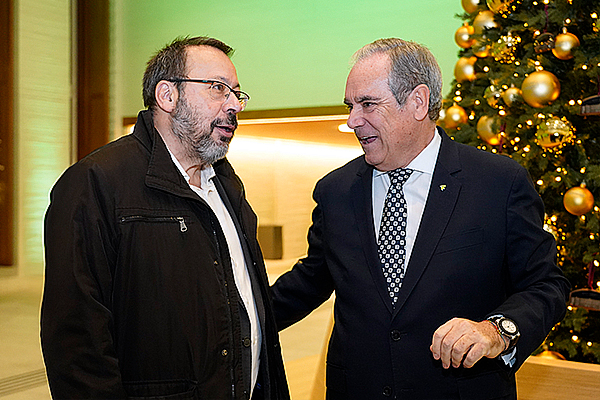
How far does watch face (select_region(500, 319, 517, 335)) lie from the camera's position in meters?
1.57

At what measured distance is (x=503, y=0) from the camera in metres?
3.70

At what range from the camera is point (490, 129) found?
3705 mm

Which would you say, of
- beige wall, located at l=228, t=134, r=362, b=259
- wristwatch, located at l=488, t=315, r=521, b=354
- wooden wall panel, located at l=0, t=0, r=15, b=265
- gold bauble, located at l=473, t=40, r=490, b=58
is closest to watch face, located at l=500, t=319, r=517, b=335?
wristwatch, located at l=488, t=315, r=521, b=354

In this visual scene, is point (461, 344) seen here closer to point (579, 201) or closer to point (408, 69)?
point (408, 69)

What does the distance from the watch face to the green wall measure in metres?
3.65

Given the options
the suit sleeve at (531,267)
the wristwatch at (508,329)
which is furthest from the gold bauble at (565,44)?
the wristwatch at (508,329)

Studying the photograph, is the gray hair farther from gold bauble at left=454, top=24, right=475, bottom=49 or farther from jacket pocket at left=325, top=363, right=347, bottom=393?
gold bauble at left=454, top=24, right=475, bottom=49

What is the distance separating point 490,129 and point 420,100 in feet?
6.29

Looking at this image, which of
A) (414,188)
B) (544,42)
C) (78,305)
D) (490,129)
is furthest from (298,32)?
(78,305)

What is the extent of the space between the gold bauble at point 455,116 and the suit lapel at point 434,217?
2110mm

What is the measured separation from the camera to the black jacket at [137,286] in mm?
1521

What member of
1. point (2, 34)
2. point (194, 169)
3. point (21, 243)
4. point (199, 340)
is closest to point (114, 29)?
point (2, 34)

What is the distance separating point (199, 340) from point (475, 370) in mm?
769

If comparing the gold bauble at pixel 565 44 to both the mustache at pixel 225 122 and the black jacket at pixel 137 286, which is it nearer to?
the mustache at pixel 225 122
